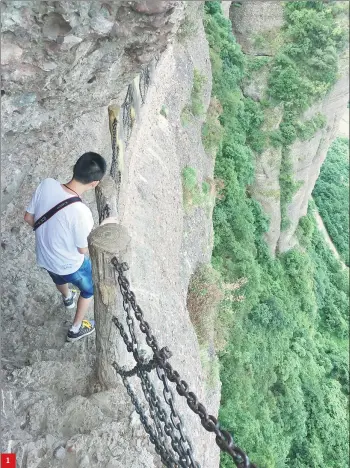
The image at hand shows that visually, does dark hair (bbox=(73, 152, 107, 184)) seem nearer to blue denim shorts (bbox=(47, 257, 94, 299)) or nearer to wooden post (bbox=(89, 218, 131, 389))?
wooden post (bbox=(89, 218, 131, 389))

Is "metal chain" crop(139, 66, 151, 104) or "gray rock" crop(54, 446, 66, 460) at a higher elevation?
"metal chain" crop(139, 66, 151, 104)

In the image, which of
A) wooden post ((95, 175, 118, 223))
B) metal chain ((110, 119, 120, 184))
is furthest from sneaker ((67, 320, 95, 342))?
metal chain ((110, 119, 120, 184))

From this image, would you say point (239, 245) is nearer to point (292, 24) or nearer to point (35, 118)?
point (292, 24)

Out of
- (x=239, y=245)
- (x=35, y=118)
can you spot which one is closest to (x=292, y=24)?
(x=239, y=245)

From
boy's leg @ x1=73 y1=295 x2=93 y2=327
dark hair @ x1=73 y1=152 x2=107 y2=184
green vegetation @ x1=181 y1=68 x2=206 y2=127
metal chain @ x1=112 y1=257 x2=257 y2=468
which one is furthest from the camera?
green vegetation @ x1=181 y1=68 x2=206 y2=127

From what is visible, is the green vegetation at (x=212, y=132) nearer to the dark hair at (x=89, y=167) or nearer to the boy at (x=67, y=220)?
the boy at (x=67, y=220)
